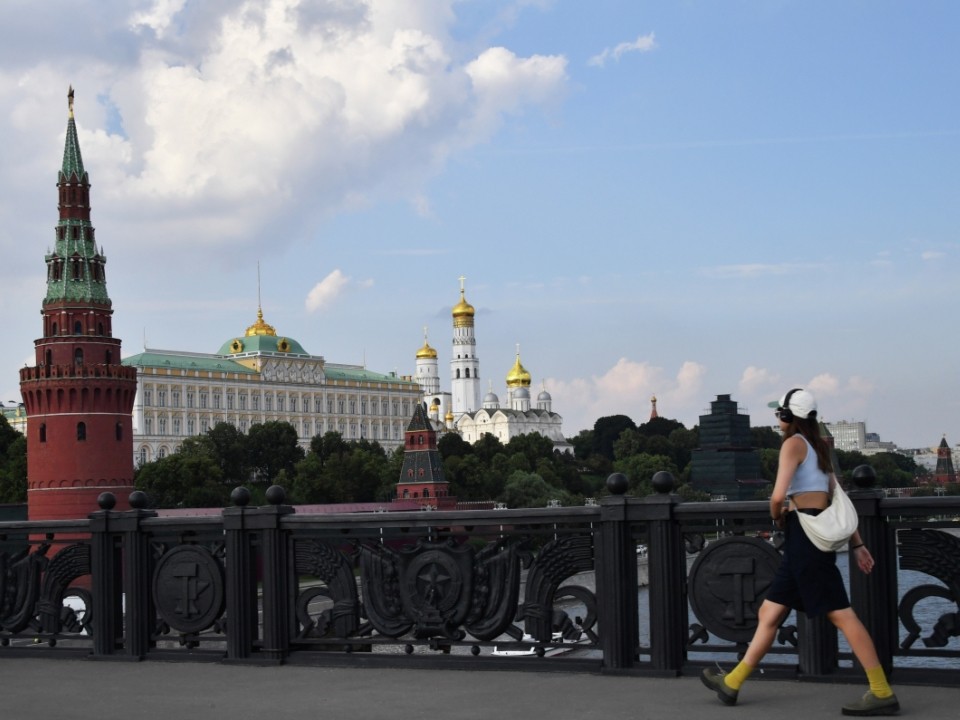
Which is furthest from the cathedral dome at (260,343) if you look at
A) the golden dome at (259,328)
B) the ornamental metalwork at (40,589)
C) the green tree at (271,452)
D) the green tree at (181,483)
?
the ornamental metalwork at (40,589)

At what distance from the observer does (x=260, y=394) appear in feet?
460

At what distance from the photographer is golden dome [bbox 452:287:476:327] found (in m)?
188

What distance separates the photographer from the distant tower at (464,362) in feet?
615

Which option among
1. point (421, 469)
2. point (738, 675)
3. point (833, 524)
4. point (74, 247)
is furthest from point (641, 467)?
point (833, 524)

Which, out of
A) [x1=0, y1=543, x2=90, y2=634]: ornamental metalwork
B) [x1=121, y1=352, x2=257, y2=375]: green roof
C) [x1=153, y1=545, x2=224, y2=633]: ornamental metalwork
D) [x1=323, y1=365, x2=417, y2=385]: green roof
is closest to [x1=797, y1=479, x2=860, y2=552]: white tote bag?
[x1=153, y1=545, x2=224, y2=633]: ornamental metalwork

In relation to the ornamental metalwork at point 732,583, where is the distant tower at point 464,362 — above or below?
above

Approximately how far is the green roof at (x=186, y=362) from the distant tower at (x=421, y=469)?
38.3m

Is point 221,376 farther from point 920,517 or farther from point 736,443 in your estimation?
point 920,517

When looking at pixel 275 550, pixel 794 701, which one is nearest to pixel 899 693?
pixel 794 701

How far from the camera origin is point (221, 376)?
13650 cm

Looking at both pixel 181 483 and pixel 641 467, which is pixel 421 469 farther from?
pixel 641 467

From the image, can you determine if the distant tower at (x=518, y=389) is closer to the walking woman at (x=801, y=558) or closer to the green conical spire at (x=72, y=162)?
the green conical spire at (x=72, y=162)

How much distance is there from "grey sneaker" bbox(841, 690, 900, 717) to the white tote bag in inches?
26.5

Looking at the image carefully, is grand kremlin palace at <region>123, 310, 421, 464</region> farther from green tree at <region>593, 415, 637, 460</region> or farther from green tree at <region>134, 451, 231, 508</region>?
green tree at <region>134, 451, 231, 508</region>
